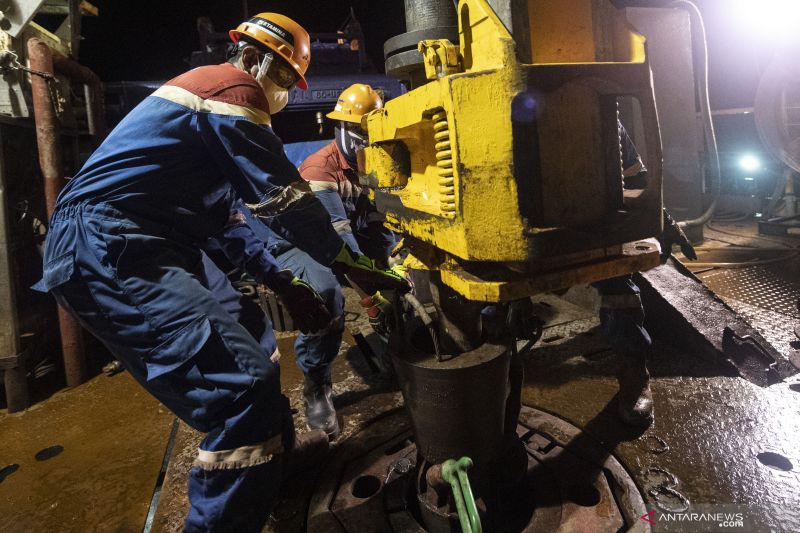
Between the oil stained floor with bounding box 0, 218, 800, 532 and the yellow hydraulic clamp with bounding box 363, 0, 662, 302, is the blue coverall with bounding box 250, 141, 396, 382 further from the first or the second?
the yellow hydraulic clamp with bounding box 363, 0, 662, 302

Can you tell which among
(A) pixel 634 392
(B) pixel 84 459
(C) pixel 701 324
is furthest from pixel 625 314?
(B) pixel 84 459

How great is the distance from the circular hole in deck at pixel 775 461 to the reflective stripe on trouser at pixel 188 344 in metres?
1.89

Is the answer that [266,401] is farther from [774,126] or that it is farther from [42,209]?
[774,126]

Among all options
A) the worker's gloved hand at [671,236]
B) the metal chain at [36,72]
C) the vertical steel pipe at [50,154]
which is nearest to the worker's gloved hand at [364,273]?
the worker's gloved hand at [671,236]

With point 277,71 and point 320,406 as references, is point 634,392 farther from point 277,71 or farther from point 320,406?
point 277,71

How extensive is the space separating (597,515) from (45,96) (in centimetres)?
386

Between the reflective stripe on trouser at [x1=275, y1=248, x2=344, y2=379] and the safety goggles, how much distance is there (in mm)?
988

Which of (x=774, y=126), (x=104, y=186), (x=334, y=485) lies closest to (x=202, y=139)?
(x=104, y=186)

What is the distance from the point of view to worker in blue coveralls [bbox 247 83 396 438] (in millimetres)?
2449

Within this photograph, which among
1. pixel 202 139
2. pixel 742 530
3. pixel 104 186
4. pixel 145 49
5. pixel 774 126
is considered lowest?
pixel 742 530

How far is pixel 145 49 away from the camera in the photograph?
1162 centimetres

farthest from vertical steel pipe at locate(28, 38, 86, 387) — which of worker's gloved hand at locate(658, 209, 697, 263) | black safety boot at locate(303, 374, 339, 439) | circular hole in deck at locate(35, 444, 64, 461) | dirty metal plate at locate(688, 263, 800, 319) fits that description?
dirty metal plate at locate(688, 263, 800, 319)

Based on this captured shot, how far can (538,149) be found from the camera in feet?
3.41

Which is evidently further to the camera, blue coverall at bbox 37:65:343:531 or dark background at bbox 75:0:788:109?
dark background at bbox 75:0:788:109
